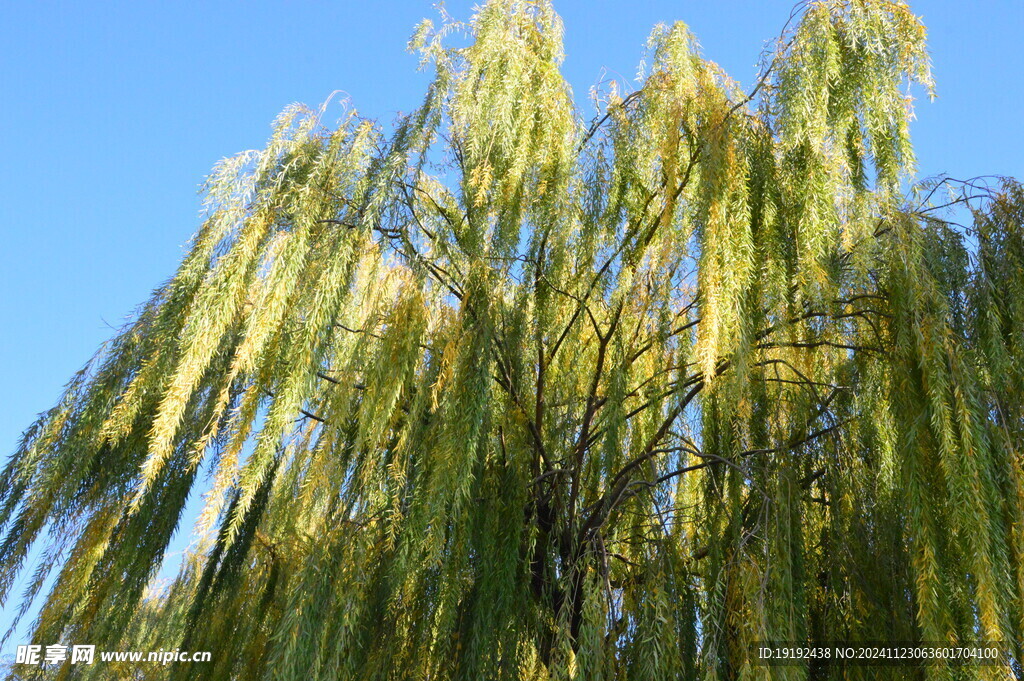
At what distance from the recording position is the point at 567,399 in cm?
266

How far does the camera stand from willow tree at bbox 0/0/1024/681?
6.43 ft

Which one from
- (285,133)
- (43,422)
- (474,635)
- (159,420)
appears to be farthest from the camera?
(285,133)

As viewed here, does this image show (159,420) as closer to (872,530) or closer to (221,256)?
(221,256)

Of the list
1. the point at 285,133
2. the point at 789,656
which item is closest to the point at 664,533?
the point at 789,656

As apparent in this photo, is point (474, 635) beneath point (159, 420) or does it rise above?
beneath

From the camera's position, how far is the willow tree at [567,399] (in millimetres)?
1960

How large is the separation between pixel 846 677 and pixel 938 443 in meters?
0.69

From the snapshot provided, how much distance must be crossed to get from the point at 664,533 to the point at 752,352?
55 cm

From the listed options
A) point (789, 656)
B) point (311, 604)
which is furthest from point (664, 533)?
point (311, 604)

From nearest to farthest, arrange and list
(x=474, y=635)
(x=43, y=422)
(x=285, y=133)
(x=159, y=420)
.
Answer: (x=159, y=420) < (x=474, y=635) < (x=43, y=422) < (x=285, y=133)

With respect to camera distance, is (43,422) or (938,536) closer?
(938,536)

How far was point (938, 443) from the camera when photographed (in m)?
1.91

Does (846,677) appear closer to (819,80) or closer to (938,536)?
(938,536)

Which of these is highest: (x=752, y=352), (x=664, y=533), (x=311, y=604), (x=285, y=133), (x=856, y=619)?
(x=285, y=133)
